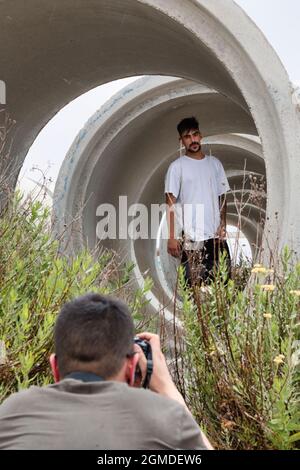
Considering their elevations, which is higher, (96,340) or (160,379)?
(96,340)

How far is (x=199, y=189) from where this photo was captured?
5.45 m

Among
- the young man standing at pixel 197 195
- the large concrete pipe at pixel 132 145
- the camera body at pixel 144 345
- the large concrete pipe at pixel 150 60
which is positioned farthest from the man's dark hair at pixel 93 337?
the large concrete pipe at pixel 132 145

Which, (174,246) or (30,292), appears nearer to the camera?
(30,292)

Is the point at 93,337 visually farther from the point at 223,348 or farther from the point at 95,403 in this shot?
the point at 223,348

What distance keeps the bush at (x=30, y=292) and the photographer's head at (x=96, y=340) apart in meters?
0.88

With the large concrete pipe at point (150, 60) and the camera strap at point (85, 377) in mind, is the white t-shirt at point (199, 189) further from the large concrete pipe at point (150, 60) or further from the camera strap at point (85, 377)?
the camera strap at point (85, 377)

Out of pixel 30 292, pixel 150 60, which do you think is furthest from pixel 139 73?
pixel 30 292

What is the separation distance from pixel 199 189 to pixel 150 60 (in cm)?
153

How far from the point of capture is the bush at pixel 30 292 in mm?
3135

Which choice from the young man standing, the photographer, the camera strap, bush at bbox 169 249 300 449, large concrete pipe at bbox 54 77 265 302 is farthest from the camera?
large concrete pipe at bbox 54 77 265 302

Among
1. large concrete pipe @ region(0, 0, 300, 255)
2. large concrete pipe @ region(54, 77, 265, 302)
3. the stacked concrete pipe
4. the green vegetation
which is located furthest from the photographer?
large concrete pipe @ region(54, 77, 265, 302)

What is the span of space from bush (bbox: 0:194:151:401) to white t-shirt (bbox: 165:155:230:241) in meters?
1.12

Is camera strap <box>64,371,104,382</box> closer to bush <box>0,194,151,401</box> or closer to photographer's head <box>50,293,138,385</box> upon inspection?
photographer's head <box>50,293,138,385</box>

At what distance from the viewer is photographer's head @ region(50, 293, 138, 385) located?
1827 millimetres
